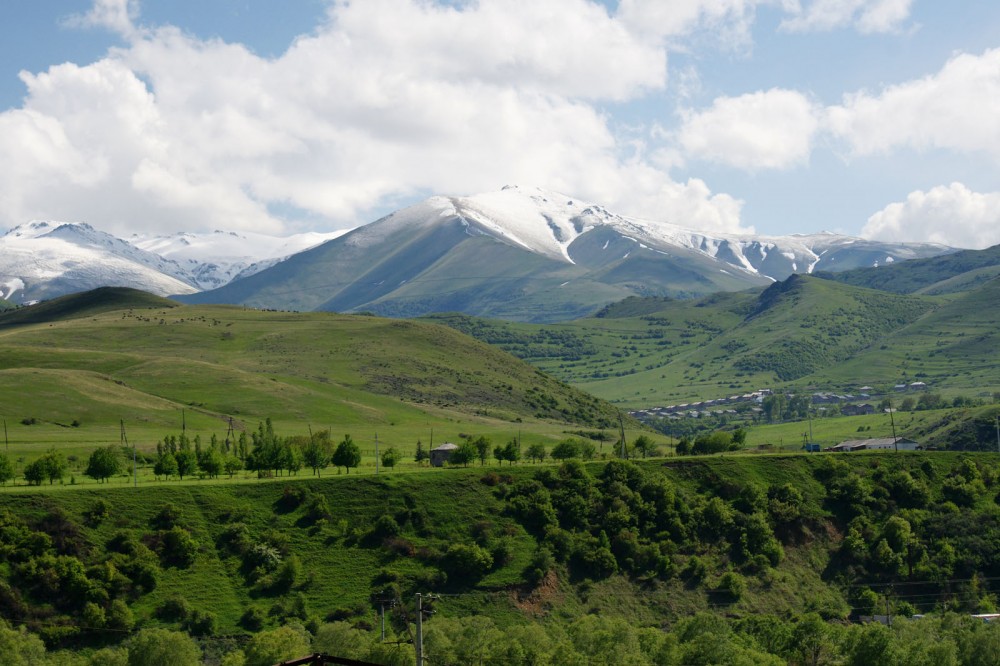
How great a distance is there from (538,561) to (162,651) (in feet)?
174

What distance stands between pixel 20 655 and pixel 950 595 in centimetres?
11159

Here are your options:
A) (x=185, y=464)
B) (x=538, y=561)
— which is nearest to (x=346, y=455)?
(x=185, y=464)

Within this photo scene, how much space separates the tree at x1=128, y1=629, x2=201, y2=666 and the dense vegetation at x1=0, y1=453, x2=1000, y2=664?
1101 millimetres

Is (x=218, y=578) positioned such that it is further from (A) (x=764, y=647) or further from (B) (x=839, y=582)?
(B) (x=839, y=582)

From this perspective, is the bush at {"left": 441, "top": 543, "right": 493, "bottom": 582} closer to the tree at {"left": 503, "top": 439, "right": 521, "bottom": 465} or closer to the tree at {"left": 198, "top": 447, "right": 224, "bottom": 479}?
the tree at {"left": 198, "top": 447, "right": 224, "bottom": 479}

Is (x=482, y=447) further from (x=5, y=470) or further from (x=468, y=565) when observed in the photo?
(x=5, y=470)

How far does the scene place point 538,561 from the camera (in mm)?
140125

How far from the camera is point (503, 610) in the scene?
433 ft

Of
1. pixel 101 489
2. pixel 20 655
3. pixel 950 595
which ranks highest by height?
pixel 101 489

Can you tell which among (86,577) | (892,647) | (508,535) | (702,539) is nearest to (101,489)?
(86,577)

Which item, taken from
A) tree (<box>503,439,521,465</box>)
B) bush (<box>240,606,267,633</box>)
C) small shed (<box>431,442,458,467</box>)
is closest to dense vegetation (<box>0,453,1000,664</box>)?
bush (<box>240,606,267,633</box>)

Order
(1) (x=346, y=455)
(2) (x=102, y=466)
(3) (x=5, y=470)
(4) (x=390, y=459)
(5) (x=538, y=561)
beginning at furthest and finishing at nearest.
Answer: (4) (x=390, y=459)
(1) (x=346, y=455)
(2) (x=102, y=466)
(3) (x=5, y=470)
(5) (x=538, y=561)

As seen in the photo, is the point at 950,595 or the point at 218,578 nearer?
the point at 218,578

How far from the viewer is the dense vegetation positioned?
113688mm
